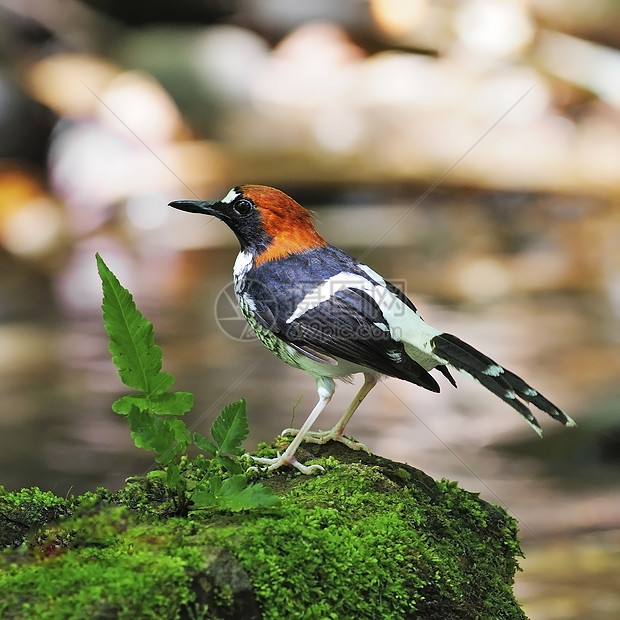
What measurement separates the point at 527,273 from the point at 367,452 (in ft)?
17.5

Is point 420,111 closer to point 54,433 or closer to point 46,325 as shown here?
point 46,325

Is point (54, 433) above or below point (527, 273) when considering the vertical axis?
below

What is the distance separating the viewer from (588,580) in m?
4.25

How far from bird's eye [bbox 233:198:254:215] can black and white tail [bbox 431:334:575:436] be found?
2.72 feet

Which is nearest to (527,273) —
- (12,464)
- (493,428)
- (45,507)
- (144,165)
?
(493,428)

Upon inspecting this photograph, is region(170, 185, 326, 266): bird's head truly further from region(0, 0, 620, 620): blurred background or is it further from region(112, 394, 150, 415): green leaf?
region(0, 0, 620, 620): blurred background

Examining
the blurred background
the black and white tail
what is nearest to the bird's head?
the black and white tail

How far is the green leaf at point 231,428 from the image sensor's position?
2361mm

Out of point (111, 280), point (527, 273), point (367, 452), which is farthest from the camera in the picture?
point (527, 273)

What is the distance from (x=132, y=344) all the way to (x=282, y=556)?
709 mm

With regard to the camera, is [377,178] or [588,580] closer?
[588,580]

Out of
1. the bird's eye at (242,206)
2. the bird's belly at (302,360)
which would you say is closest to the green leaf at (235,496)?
the bird's belly at (302,360)

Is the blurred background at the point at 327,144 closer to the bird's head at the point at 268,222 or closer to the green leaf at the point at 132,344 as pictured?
the bird's head at the point at 268,222

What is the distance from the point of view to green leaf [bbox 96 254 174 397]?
229 cm
